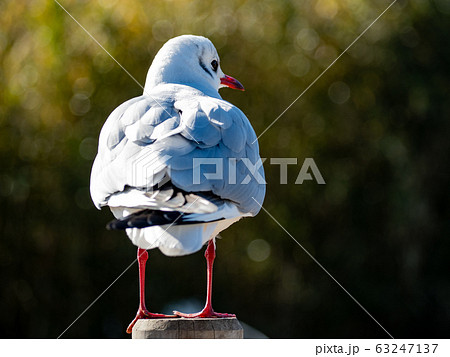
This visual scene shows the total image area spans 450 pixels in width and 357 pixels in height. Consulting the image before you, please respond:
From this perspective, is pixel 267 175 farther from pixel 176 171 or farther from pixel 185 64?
pixel 176 171

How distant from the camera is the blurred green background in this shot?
520cm

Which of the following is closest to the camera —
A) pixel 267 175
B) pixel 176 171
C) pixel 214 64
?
pixel 176 171

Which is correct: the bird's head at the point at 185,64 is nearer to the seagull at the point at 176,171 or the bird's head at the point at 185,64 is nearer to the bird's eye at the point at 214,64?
the bird's eye at the point at 214,64

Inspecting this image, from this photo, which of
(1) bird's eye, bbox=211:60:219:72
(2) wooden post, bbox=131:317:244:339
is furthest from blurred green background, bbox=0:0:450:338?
(2) wooden post, bbox=131:317:244:339

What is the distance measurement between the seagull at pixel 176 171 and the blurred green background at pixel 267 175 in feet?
7.60

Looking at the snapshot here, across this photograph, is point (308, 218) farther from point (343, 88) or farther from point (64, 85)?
point (64, 85)

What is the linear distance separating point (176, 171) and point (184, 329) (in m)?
0.52

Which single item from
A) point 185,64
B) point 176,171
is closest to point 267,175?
point 185,64

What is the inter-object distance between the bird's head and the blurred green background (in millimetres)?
1870

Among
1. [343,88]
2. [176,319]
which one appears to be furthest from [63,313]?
[176,319]

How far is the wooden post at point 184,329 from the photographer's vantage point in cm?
225

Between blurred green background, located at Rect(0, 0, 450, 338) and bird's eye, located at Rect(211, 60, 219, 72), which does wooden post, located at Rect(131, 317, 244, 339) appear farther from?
blurred green background, located at Rect(0, 0, 450, 338)

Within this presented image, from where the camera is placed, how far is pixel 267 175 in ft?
17.2

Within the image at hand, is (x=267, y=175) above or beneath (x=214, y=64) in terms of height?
beneath
